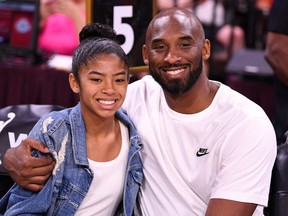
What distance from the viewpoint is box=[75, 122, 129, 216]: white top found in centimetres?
268

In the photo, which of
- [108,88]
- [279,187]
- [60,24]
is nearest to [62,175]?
[108,88]

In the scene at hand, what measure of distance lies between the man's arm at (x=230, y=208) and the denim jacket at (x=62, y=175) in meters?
0.30

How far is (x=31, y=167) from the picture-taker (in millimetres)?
2621

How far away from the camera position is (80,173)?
2629 mm

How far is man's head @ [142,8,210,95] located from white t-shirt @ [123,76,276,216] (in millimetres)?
121

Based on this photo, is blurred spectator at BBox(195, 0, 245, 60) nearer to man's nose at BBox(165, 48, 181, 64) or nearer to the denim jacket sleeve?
man's nose at BBox(165, 48, 181, 64)

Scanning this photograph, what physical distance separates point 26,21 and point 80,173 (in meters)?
2.85

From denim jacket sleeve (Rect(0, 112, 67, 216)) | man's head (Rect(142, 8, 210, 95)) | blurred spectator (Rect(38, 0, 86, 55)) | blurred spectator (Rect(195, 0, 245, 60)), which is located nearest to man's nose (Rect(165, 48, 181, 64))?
man's head (Rect(142, 8, 210, 95))

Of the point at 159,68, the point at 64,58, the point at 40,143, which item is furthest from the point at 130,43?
the point at 64,58

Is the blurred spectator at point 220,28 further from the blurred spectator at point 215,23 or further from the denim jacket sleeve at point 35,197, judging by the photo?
the denim jacket sleeve at point 35,197

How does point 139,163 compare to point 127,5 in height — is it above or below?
below

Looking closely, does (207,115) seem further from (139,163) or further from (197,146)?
(139,163)

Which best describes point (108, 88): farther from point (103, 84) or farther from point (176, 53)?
point (176, 53)

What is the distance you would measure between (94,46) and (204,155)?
0.51 metres
